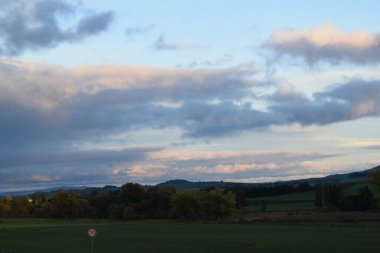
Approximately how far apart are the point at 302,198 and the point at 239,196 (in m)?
21.5

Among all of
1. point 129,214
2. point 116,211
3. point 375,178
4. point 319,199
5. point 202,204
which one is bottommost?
point 129,214

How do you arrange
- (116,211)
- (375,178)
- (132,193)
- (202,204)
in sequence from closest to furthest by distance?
(375,178) → (202,204) → (116,211) → (132,193)

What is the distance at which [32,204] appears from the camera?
19138cm

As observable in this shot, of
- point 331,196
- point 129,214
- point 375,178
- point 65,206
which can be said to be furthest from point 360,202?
point 65,206

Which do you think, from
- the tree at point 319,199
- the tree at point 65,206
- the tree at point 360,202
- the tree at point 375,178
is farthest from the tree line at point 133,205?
the tree at point 375,178

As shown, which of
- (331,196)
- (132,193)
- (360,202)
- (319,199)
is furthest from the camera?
(132,193)

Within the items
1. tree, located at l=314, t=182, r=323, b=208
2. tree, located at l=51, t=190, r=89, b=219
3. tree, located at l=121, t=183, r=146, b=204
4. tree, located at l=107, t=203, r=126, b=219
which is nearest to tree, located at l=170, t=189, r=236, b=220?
tree, located at l=107, t=203, r=126, b=219

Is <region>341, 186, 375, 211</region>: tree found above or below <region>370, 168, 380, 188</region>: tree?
below

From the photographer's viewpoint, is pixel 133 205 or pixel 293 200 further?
pixel 293 200

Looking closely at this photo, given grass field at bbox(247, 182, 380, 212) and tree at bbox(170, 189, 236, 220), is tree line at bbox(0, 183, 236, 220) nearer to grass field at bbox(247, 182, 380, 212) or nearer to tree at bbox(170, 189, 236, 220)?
tree at bbox(170, 189, 236, 220)

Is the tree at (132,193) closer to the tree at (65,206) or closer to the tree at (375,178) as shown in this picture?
the tree at (65,206)

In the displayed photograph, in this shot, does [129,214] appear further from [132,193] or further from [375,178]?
[375,178]

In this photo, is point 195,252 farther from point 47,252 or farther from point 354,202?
point 354,202

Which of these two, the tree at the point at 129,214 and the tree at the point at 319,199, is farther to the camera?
the tree at the point at 319,199
